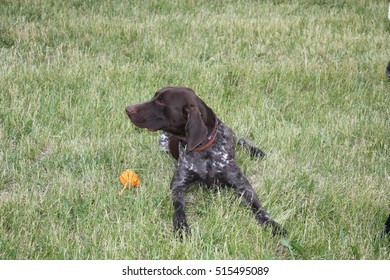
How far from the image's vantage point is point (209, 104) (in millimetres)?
6562

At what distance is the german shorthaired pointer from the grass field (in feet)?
0.44

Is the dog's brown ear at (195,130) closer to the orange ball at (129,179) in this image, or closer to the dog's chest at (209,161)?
the dog's chest at (209,161)

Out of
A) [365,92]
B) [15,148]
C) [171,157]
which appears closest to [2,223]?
[15,148]

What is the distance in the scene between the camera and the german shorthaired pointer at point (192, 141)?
4.42 metres

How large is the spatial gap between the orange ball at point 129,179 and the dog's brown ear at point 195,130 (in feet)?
2.21

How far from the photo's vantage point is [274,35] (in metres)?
9.28

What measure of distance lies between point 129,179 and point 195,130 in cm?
80

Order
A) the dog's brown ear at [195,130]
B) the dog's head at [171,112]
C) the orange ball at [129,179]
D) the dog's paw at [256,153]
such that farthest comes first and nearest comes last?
1. the dog's paw at [256,153]
2. the orange ball at [129,179]
3. the dog's head at [171,112]
4. the dog's brown ear at [195,130]

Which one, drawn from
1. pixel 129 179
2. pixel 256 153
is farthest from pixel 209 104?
pixel 129 179

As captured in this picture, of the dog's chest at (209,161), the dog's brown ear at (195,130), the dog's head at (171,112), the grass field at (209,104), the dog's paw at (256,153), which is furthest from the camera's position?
the dog's paw at (256,153)

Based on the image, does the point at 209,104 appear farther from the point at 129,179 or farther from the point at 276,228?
the point at 276,228

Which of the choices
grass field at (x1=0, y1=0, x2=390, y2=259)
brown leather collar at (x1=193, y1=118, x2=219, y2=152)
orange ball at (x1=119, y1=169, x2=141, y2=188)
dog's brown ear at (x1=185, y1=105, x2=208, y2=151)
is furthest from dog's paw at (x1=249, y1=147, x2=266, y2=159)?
orange ball at (x1=119, y1=169, x2=141, y2=188)

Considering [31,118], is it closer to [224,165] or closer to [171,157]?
[171,157]

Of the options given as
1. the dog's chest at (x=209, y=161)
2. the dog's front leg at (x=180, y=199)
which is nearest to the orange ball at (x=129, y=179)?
the dog's front leg at (x=180, y=199)
